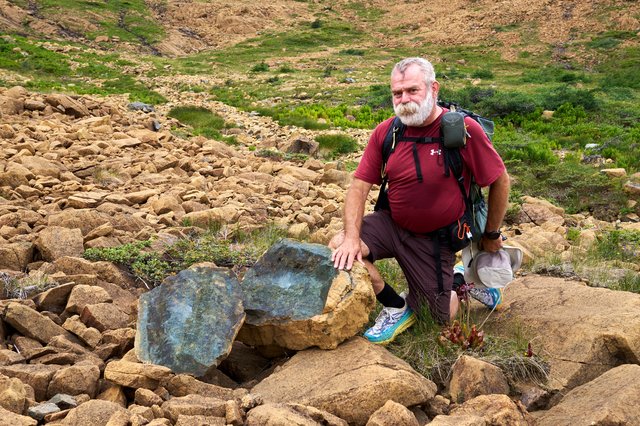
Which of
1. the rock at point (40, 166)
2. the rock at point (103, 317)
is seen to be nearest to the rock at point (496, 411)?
the rock at point (103, 317)

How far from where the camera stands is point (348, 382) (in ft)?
10.5

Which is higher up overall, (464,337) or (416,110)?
(416,110)

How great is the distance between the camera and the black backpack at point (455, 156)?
3836 mm

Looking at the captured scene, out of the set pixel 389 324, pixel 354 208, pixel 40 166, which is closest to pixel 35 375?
pixel 389 324

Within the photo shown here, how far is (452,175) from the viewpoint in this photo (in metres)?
3.96

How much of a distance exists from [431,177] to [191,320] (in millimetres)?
1578

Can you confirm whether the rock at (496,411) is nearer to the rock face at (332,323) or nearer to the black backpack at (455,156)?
the rock face at (332,323)

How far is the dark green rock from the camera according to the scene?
3656mm

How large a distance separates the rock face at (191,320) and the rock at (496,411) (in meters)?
1.22

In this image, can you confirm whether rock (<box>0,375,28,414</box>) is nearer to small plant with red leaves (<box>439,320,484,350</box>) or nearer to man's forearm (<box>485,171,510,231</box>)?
small plant with red leaves (<box>439,320,484,350</box>)

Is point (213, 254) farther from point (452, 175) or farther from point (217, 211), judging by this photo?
point (452, 175)

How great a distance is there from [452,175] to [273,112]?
13818mm

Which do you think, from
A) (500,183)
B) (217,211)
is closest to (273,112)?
(217,211)

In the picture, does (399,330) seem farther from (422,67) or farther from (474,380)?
(422,67)
